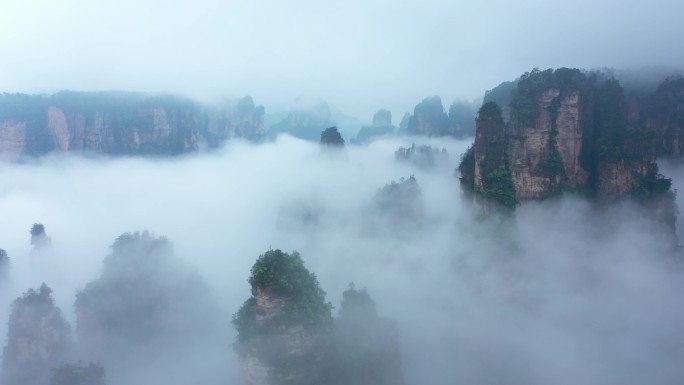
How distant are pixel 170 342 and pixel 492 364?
3025 centimetres

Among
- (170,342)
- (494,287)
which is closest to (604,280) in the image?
(494,287)

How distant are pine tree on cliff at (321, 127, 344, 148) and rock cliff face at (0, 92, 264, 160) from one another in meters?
41.1

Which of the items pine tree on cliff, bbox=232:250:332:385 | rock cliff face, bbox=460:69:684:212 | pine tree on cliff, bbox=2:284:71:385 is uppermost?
rock cliff face, bbox=460:69:684:212

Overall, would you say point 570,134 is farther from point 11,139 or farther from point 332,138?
point 11,139

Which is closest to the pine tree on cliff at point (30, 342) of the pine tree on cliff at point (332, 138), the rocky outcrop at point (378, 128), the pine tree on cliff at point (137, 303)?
the pine tree on cliff at point (137, 303)

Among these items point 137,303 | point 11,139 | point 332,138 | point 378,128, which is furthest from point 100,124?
point 378,128

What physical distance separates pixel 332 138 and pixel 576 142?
32.5 meters

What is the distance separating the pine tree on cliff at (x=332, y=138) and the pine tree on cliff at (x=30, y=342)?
126 ft

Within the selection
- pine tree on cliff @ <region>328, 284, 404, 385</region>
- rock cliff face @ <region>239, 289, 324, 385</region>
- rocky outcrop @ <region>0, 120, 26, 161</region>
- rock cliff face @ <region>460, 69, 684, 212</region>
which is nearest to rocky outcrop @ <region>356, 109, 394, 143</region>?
rocky outcrop @ <region>0, 120, 26, 161</region>

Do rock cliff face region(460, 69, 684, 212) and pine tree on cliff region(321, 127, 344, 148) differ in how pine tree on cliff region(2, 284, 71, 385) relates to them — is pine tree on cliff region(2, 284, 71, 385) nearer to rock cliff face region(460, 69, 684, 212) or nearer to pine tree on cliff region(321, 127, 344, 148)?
rock cliff face region(460, 69, 684, 212)

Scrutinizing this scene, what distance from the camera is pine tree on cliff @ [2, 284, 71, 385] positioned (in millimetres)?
33531

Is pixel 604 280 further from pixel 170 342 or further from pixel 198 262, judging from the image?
pixel 198 262

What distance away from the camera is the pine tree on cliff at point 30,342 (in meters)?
33.5

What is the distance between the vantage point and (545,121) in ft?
125
